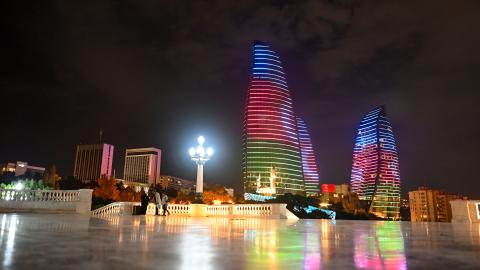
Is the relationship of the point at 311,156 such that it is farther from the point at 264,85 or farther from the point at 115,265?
the point at 115,265

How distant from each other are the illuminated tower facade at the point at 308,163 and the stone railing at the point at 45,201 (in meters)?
159

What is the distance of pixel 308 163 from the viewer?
18512 centimetres

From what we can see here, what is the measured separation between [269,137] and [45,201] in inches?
4691

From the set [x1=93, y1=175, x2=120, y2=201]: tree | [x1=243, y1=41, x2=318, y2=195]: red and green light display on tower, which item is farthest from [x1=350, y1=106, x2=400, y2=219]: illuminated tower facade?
[x1=93, y1=175, x2=120, y2=201]: tree

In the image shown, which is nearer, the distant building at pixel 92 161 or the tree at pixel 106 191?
the tree at pixel 106 191

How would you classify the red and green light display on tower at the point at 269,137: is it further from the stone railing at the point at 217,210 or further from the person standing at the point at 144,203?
the person standing at the point at 144,203

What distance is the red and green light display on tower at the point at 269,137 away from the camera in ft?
452

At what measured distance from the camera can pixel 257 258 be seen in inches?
179

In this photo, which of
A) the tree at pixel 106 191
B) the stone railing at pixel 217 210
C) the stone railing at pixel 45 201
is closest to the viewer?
the stone railing at pixel 45 201

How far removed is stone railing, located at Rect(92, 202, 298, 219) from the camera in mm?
22692

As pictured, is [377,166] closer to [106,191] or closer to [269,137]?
[269,137]

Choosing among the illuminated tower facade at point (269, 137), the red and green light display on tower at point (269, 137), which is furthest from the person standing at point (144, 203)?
the red and green light display on tower at point (269, 137)

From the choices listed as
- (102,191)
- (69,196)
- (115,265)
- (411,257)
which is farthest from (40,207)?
(102,191)

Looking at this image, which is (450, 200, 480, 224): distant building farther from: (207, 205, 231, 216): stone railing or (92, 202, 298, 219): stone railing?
(207, 205, 231, 216): stone railing
